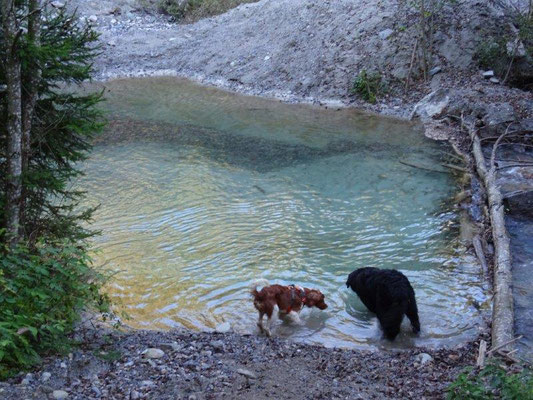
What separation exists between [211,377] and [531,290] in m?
5.38

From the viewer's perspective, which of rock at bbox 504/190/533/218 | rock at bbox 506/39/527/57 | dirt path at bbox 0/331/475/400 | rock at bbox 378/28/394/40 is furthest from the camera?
rock at bbox 378/28/394/40

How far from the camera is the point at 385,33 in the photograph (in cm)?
2306

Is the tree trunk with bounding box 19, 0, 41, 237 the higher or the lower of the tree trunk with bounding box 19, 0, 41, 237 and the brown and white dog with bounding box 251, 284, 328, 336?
the higher

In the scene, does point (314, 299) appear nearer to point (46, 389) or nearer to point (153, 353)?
point (153, 353)

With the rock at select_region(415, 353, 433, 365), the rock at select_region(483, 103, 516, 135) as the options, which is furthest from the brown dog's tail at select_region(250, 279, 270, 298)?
the rock at select_region(483, 103, 516, 135)

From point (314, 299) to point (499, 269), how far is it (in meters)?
3.07

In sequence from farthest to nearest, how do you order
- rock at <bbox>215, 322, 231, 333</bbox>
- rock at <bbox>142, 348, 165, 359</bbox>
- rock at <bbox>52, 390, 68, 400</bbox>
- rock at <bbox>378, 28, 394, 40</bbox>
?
rock at <bbox>378, 28, 394, 40</bbox>, rock at <bbox>215, 322, 231, 333</bbox>, rock at <bbox>142, 348, 165, 359</bbox>, rock at <bbox>52, 390, 68, 400</bbox>

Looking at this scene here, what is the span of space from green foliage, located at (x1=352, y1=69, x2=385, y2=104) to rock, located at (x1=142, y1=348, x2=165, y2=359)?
16.4 meters

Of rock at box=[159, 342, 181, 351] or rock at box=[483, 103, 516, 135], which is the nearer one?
rock at box=[159, 342, 181, 351]

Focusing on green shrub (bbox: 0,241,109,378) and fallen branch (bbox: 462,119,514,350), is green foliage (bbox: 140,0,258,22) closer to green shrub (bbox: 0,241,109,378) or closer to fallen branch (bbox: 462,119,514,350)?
fallen branch (bbox: 462,119,514,350)

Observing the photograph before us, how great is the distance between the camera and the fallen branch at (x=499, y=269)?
24.1ft

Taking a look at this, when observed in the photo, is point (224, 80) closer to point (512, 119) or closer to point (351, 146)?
point (351, 146)

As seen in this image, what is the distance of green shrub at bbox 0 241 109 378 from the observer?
18.4 ft

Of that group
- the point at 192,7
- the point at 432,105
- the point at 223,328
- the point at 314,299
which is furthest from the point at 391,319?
the point at 192,7
